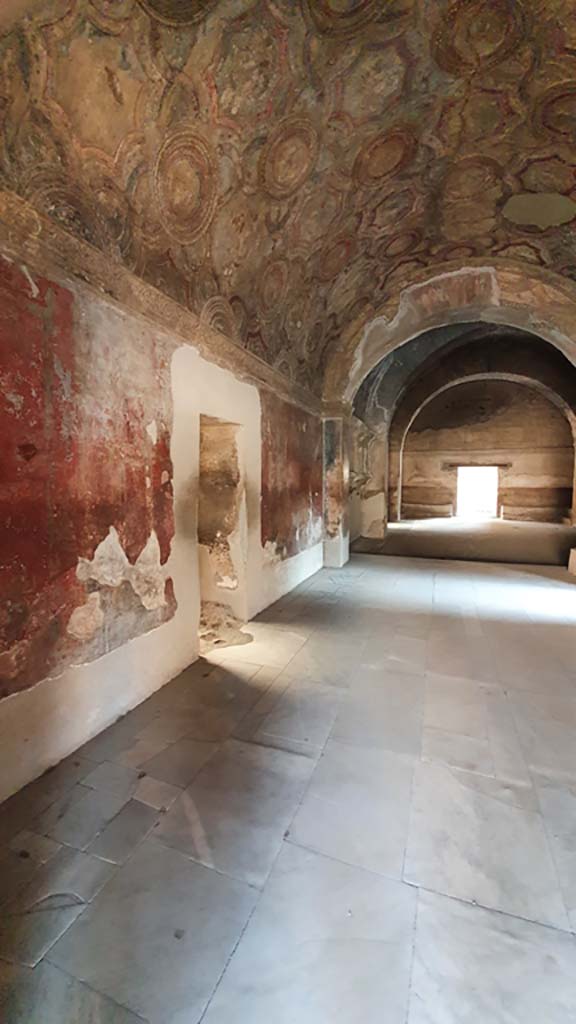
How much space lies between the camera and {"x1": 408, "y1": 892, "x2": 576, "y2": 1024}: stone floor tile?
126cm

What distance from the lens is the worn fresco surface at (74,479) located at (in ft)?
7.27

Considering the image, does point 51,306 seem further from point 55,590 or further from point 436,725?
point 436,725

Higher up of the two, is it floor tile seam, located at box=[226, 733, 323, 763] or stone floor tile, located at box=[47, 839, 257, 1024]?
stone floor tile, located at box=[47, 839, 257, 1024]

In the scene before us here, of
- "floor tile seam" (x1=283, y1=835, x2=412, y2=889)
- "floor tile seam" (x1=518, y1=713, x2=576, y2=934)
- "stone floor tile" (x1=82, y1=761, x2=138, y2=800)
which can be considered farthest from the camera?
"stone floor tile" (x1=82, y1=761, x2=138, y2=800)

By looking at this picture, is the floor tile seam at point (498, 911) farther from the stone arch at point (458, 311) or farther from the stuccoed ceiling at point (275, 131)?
the stone arch at point (458, 311)

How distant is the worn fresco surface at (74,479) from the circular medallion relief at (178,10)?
154 centimetres

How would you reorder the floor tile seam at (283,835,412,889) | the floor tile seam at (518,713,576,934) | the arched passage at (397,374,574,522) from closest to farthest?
the floor tile seam at (518,713,576,934), the floor tile seam at (283,835,412,889), the arched passage at (397,374,574,522)

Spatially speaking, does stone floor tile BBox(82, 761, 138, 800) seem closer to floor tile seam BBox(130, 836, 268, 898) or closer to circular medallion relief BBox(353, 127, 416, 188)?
floor tile seam BBox(130, 836, 268, 898)

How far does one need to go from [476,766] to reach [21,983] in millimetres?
2189

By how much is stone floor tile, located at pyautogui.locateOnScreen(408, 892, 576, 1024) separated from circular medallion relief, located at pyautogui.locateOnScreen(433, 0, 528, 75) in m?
5.21

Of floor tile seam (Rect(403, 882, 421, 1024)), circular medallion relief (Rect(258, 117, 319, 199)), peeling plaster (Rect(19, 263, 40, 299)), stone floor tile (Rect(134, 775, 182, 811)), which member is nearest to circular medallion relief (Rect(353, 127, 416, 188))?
circular medallion relief (Rect(258, 117, 319, 199))

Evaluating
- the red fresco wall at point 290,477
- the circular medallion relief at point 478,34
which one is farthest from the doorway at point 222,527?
the circular medallion relief at point 478,34

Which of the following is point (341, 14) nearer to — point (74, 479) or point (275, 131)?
point (275, 131)

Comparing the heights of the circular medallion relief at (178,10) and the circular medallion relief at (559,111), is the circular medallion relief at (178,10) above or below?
below
